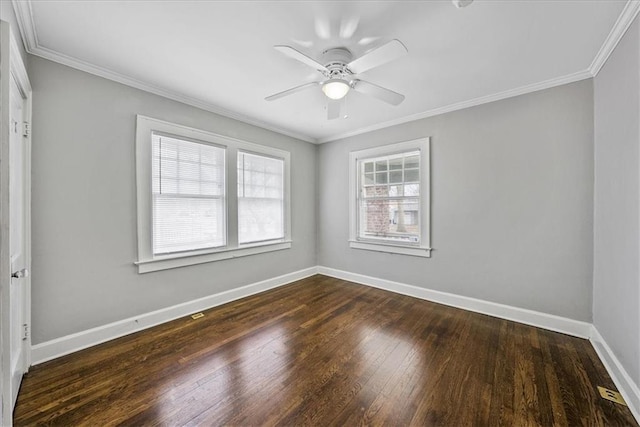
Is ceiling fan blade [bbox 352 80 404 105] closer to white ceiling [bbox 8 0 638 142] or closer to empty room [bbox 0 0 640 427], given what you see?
empty room [bbox 0 0 640 427]

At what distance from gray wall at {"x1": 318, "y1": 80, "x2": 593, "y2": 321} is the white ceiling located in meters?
0.36

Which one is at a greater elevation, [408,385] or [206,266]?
[206,266]

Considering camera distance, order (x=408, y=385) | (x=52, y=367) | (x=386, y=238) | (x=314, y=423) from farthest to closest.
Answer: (x=386, y=238), (x=52, y=367), (x=408, y=385), (x=314, y=423)

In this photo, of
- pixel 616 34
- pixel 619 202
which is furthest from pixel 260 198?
pixel 616 34

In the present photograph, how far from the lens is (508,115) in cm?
288

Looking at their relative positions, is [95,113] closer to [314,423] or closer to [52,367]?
[52,367]

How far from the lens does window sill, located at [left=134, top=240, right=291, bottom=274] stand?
2698mm

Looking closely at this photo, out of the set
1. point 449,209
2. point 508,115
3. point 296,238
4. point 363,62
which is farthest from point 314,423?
point 508,115

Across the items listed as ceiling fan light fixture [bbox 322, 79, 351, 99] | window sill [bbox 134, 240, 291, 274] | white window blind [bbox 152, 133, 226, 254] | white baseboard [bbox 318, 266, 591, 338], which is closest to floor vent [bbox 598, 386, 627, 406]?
white baseboard [bbox 318, 266, 591, 338]

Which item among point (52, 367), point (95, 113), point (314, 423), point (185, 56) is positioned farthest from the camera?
point (95, 113)

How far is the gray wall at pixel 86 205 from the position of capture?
2.11 meters

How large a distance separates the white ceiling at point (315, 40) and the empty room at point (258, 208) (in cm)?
2

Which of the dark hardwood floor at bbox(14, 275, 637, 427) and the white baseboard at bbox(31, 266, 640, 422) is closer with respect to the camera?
the dark hardwood floor at bbox(14, 275, 637, 427)

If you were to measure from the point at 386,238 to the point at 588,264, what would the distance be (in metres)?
2.21
